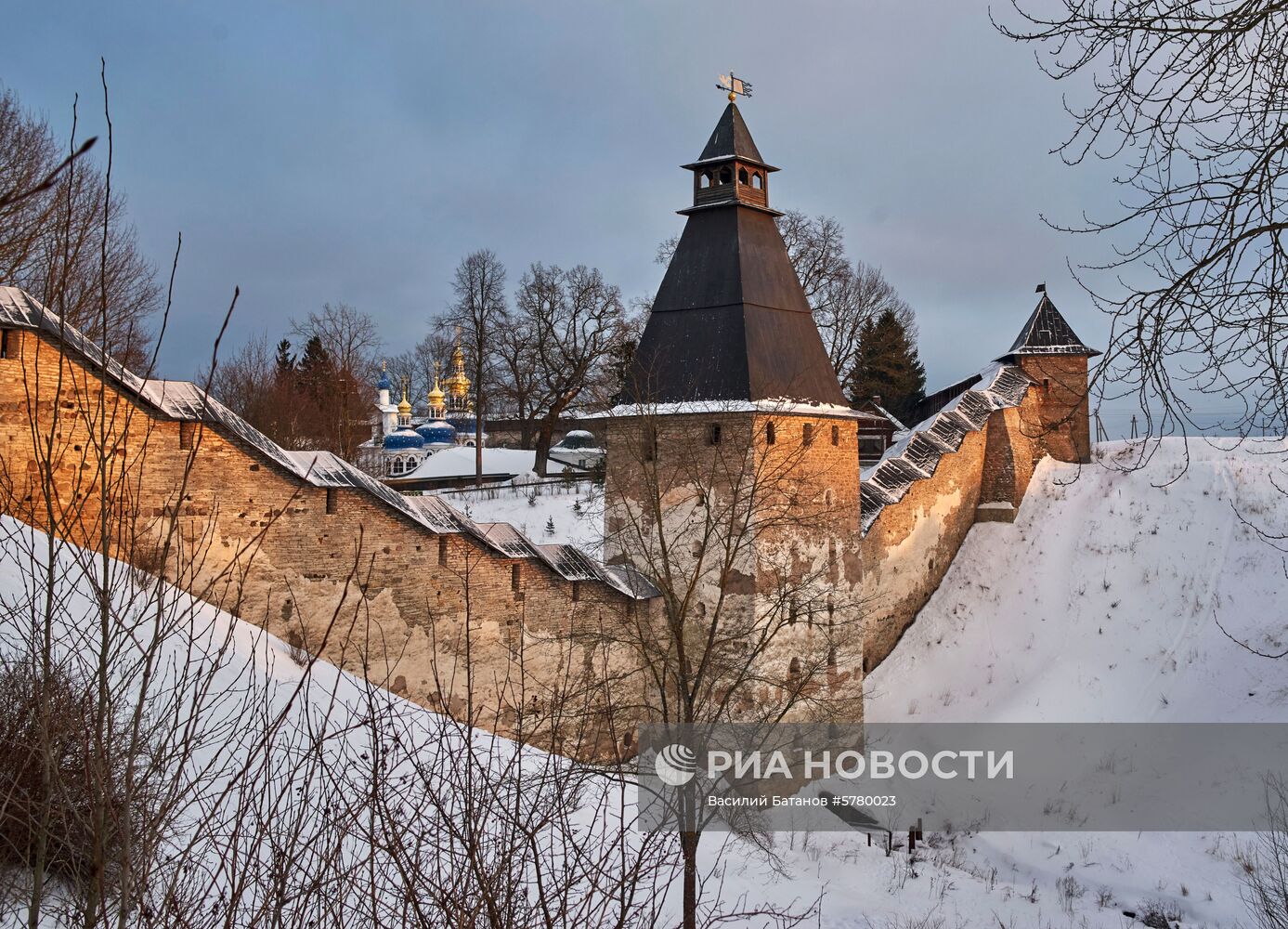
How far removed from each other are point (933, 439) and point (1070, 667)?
4562 mm

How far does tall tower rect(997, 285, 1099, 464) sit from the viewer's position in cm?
1823

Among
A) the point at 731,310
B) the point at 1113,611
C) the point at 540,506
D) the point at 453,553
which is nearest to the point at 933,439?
the point at 1113,611

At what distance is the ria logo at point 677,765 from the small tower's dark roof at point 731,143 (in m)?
7.53

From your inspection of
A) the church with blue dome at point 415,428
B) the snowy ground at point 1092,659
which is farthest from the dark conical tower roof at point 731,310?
the church with blue dome at point 415,428

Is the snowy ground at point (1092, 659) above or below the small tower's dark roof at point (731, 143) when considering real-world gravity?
below

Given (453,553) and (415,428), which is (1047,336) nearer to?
(453,553)

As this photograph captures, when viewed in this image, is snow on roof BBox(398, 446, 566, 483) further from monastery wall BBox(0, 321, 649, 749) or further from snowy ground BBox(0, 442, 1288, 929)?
monastery wall BBox(0, 321, 649, 749)

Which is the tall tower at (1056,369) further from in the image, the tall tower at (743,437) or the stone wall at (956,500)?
the tall tower at (743,437)

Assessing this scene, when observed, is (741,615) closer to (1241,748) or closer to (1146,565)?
(1241,748)

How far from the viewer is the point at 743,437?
10.8 meters

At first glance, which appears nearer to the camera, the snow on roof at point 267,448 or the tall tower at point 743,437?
the snow on roof at point 267,448

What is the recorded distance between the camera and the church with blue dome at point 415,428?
32.9 metres

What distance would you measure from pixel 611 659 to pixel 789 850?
297cm

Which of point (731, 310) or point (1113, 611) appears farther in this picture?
point (1113, 611)
